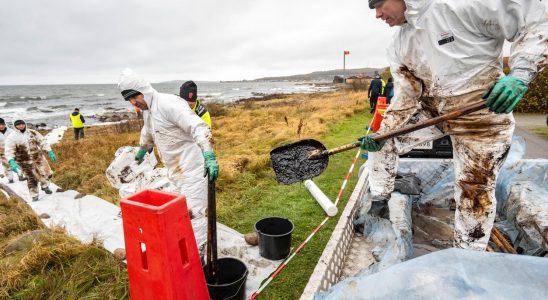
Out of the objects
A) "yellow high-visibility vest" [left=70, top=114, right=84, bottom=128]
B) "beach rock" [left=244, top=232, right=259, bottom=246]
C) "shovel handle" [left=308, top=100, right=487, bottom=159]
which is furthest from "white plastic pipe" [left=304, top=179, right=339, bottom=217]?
"yellow high-visibility vest" [left=70, top=114, right=84, bottom=128]

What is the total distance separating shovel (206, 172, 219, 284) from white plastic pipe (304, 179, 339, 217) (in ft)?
6.03

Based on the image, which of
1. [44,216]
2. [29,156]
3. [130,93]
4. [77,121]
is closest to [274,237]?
[130,93]

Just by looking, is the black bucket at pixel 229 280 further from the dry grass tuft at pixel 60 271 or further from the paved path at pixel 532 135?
the paved path at pixel 532 135

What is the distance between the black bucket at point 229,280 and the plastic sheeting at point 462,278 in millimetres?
1311

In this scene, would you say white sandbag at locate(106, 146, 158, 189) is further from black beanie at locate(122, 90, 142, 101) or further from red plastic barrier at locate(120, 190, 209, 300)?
red plastic barrier at locate(120, 190, 209, 300)

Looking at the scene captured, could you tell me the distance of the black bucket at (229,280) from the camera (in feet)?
8.21

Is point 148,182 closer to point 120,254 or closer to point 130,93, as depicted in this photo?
point 120,254

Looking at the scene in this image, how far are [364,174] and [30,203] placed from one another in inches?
259

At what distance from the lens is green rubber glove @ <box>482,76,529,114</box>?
1.82 m

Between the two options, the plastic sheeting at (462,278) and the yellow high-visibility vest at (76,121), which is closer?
the plastic sheeting at (462,278)

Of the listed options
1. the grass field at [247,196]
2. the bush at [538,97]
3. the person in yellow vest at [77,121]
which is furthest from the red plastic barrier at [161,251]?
the person in yellow vest at [77,121]

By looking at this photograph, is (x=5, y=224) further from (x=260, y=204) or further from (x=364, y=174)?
(x=364, y=174)

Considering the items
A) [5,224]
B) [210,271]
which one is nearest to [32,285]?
[210,271]

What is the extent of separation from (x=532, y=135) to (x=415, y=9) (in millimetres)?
8736
